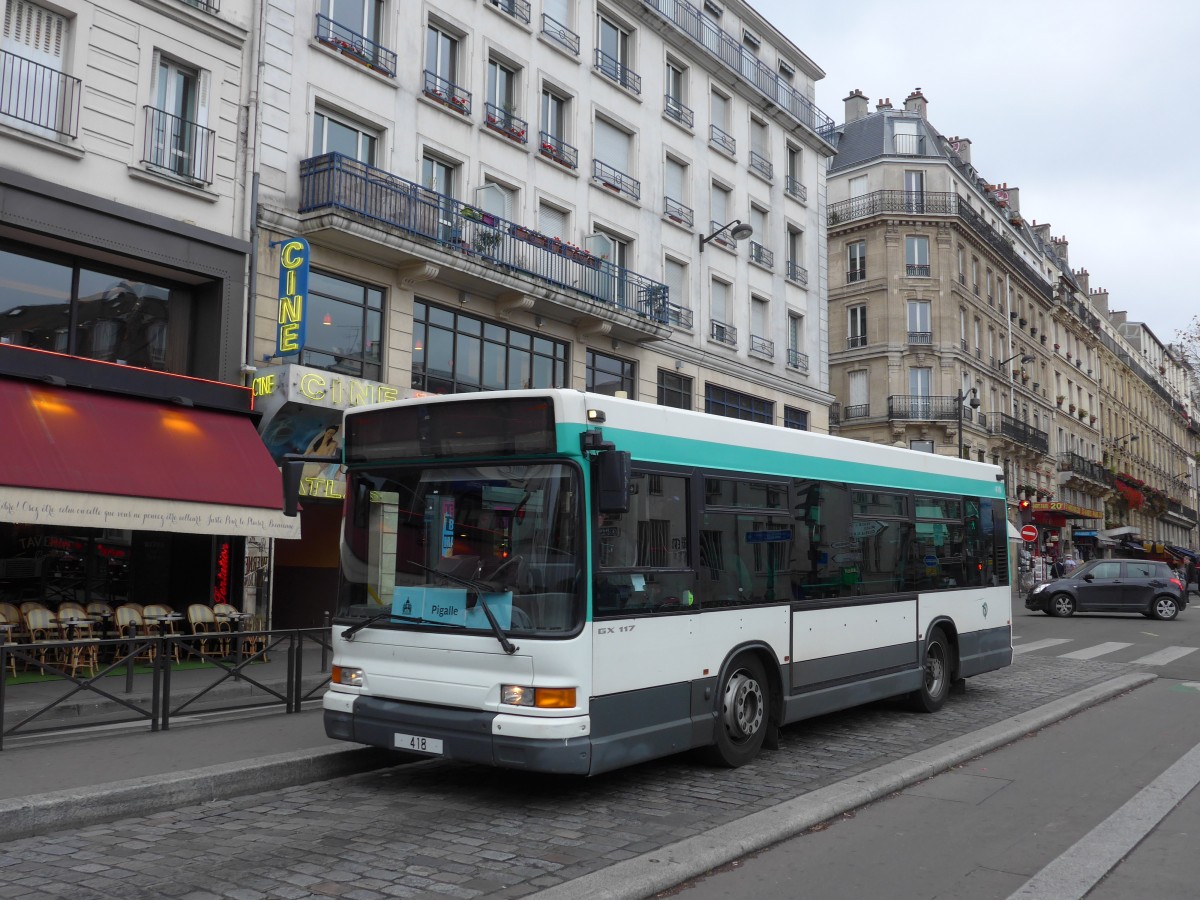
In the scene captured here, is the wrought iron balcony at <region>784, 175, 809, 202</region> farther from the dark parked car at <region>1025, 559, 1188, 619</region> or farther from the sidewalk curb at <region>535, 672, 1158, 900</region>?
the sidewalk curb at <region>535, 672, 1158, 900</region>

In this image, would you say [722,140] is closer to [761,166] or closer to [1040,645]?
[761,166]

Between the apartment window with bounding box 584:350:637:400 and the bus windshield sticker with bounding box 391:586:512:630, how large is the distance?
1569 cm

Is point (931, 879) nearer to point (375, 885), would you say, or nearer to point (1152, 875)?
point (1152, 875)

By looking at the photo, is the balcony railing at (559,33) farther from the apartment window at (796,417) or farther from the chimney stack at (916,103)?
the chimney stack at (916,103)

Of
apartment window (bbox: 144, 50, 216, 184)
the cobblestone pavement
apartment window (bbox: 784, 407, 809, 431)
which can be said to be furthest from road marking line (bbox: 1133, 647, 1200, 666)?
apartment window (bbox: 144, 50, 216, 184)

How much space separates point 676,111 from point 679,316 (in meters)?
5.38


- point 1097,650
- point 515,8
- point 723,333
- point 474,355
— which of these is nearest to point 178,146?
point 474,355

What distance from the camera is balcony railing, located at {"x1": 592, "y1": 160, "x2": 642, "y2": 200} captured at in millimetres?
23734

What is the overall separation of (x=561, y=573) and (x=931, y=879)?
2.66 metres

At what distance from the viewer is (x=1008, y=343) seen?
52.4 metres

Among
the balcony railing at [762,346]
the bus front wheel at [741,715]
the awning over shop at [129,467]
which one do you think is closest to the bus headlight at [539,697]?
the bus front wheel at [741,715]

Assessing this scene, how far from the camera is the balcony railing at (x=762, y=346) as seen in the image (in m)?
28.9

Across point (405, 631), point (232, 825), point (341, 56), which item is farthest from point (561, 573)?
point (341, 56)

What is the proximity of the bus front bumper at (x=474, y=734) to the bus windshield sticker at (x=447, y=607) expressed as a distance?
21.7 inches
